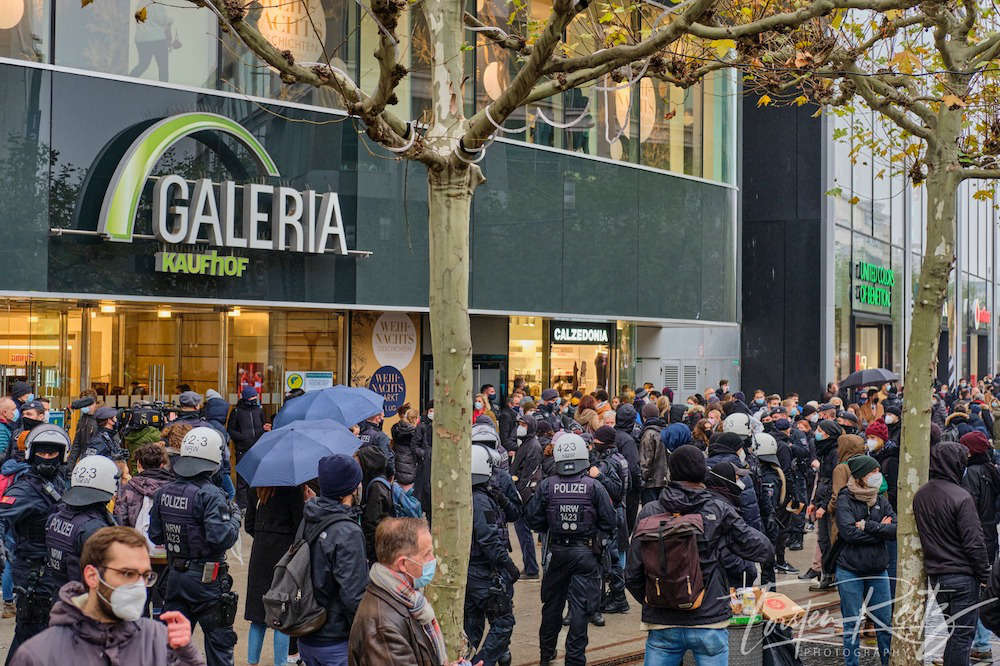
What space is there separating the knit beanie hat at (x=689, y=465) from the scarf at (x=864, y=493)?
8.63ft

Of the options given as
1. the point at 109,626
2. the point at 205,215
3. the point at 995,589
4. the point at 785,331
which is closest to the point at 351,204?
the point at 205,215

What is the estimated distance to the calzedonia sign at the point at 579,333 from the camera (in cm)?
2392

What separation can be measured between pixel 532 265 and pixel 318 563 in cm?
1498

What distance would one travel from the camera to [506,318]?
22.6 m

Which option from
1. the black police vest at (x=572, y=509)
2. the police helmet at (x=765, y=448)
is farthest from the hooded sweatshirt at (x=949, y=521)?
the police helmet at (x=765, y=448)

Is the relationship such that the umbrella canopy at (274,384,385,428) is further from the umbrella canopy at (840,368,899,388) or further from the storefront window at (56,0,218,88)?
the umbrella canopy at (840,368,899,388)

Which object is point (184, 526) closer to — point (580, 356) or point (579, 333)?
point (579, 333)

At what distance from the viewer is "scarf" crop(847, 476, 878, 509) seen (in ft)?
30.1

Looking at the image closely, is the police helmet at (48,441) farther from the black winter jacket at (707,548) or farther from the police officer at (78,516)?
the black winter jacket at (707,548)

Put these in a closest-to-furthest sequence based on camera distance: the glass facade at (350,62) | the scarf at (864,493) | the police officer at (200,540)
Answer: the police officer at (200,540) < the scarf at (864,493) < the glass facade at (350,62)

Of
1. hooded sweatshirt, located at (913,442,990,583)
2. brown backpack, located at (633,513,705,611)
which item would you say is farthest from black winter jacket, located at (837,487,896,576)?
brown backpack, located at (633,513,705,611)

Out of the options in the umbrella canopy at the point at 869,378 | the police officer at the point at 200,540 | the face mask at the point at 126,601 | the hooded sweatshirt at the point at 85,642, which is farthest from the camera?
the umbrella canopy at the point at 869,378

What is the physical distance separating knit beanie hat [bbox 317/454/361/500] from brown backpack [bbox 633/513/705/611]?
72.3 inches

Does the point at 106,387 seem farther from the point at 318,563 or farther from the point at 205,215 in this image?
the point at 318,563
